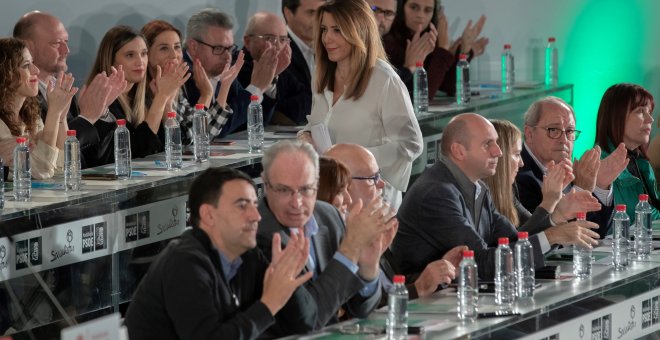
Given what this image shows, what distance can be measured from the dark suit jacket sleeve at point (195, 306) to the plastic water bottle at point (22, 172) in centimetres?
177

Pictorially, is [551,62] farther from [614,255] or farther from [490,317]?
[490,317]

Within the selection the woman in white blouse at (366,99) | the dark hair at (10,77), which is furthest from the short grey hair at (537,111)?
the dark hair at (10,77)

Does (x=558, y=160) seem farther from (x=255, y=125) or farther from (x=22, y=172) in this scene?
(x=22, y=172)

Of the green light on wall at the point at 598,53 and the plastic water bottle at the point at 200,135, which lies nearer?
the plastic water bottle at the point at 200,135

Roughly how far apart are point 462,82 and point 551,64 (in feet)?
4.86

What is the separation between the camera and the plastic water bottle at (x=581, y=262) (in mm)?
4941

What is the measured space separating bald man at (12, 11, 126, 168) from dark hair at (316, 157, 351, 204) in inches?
71.7

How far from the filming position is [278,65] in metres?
7.41

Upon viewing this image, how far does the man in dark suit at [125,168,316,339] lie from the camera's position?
379 cm

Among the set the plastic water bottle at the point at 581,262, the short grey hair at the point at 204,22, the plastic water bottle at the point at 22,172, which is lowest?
the plastic water bottle at the point at 581,262

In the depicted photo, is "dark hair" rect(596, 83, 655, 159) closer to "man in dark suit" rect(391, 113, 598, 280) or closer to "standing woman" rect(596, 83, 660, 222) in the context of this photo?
"standing woman" rect(596, 83, 660, 222)

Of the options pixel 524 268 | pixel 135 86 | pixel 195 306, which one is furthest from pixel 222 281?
pixel 135 86

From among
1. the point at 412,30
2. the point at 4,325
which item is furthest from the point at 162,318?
the point at 412,30

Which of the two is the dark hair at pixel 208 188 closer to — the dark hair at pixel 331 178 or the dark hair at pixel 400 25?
the dark hair at pixel 331 178
